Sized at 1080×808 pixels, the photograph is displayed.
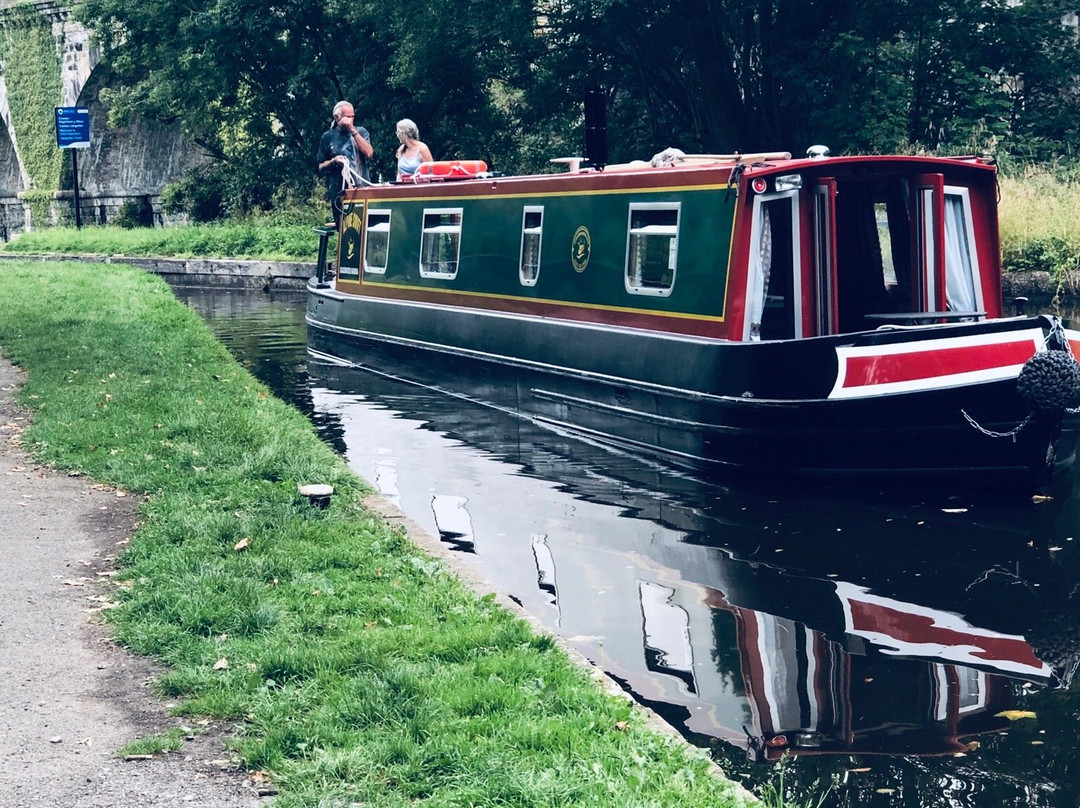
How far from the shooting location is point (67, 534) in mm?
5281

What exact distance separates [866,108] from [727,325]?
1082cm

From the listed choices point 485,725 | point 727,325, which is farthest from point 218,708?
point 727,325

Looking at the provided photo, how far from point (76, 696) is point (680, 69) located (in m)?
17.4

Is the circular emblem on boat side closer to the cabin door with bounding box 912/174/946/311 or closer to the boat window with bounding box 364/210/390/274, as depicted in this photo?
the cabin door with bounding box 912/174/946/311

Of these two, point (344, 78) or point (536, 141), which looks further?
point (344, 78)

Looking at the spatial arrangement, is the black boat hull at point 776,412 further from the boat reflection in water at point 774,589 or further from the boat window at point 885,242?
the boat window at point 885,242

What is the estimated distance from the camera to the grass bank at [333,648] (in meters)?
3.18

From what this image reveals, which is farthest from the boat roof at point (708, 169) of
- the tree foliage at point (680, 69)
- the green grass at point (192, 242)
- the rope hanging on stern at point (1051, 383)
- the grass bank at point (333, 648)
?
the green grass at point (192, 242)

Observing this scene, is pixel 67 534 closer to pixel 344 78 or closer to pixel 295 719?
pixel 295 719

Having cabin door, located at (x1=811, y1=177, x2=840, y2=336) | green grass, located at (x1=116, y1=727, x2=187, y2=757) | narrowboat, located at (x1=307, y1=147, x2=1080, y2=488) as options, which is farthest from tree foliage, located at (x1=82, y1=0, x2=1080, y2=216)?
green grass, located at (x1=116, y1=727, x2=187, y2=757)

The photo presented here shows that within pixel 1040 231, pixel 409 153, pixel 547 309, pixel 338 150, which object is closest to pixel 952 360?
pixel 547 309

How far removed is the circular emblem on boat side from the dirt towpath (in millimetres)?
4551

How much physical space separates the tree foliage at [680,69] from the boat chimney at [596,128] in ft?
26.2

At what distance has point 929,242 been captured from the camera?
26.5 ft
